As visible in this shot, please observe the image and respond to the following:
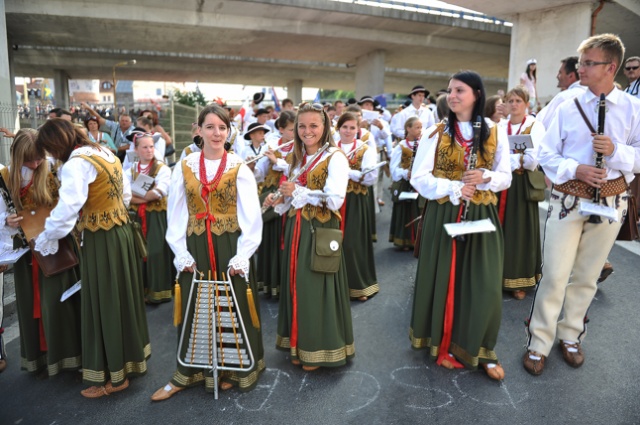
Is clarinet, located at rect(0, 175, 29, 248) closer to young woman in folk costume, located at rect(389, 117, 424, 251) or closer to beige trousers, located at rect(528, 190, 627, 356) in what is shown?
beige trousers, located at rect(528, 190, 627, 356)

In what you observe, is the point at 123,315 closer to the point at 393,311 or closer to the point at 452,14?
the point at 393,311

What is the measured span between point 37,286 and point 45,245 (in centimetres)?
57

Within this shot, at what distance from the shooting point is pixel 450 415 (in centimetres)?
324

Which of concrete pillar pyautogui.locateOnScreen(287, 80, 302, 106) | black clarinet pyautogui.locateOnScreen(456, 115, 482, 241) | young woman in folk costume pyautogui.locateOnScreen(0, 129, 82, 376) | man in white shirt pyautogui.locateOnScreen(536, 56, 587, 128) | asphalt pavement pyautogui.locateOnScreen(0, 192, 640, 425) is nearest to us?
asphalt pavement pyautogui.locateOnScreen(0, 192, 640, 425)

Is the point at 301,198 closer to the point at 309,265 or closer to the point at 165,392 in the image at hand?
the point at 309,265

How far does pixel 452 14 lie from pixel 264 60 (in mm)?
10776

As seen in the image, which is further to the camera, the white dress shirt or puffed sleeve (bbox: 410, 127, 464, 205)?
puffed sleeve (bbox: 410, 127, 464, 205)

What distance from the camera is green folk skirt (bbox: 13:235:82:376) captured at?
12.4 feet

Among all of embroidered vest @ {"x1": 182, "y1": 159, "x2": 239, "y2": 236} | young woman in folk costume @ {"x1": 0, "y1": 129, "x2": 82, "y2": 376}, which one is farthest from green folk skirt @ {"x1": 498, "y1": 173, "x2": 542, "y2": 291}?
young woman in folk costume @ {"x1": 0, "y1": 129, "x2": 82, "y2": 376}

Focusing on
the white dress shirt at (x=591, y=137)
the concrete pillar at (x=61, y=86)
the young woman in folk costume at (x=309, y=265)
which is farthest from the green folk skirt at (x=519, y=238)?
the concrete pillar at (x=61, y=86)

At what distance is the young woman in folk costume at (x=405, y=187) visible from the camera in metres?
6.60

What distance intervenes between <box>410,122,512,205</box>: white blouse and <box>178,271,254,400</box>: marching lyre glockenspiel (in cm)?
164

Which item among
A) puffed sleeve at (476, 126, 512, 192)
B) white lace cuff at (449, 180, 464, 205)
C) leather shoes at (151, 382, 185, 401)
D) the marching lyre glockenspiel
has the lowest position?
leather shoes at (151, 382, 185, 401)

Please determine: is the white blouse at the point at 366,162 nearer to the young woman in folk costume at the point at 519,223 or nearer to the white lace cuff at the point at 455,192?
the young woman in folk costume at the point at 519,223
